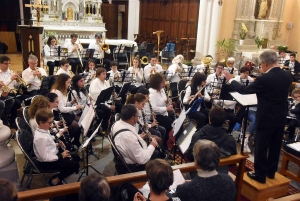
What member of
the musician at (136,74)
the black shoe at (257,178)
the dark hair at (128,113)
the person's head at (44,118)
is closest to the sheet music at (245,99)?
the black shoe at (257,178)

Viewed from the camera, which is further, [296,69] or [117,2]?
[117,2]

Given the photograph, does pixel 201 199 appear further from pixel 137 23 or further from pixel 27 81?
pixel 137 23

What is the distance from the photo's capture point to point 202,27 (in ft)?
38.2

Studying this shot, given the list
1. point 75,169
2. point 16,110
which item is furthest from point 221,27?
point 75,169

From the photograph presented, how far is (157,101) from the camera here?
537 centimetres

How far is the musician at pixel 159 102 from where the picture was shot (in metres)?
5.29

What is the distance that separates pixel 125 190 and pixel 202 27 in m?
10.1

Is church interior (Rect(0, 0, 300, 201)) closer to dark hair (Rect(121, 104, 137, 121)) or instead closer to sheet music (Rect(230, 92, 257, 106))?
dark hair (Rect(121, 104, 137, 121))

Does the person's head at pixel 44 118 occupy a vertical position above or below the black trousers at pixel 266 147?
above

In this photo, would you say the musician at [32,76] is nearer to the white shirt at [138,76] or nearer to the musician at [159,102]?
the white shirt at [138,76]

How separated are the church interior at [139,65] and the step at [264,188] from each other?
0.05 feet

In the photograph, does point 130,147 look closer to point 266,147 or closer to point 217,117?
point 217,117

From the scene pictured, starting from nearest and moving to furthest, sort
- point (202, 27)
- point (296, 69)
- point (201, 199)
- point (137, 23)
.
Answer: point (201, 199) < point (296, 69) < point (202, 27) < point (137, 23)

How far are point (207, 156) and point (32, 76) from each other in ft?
14.9
